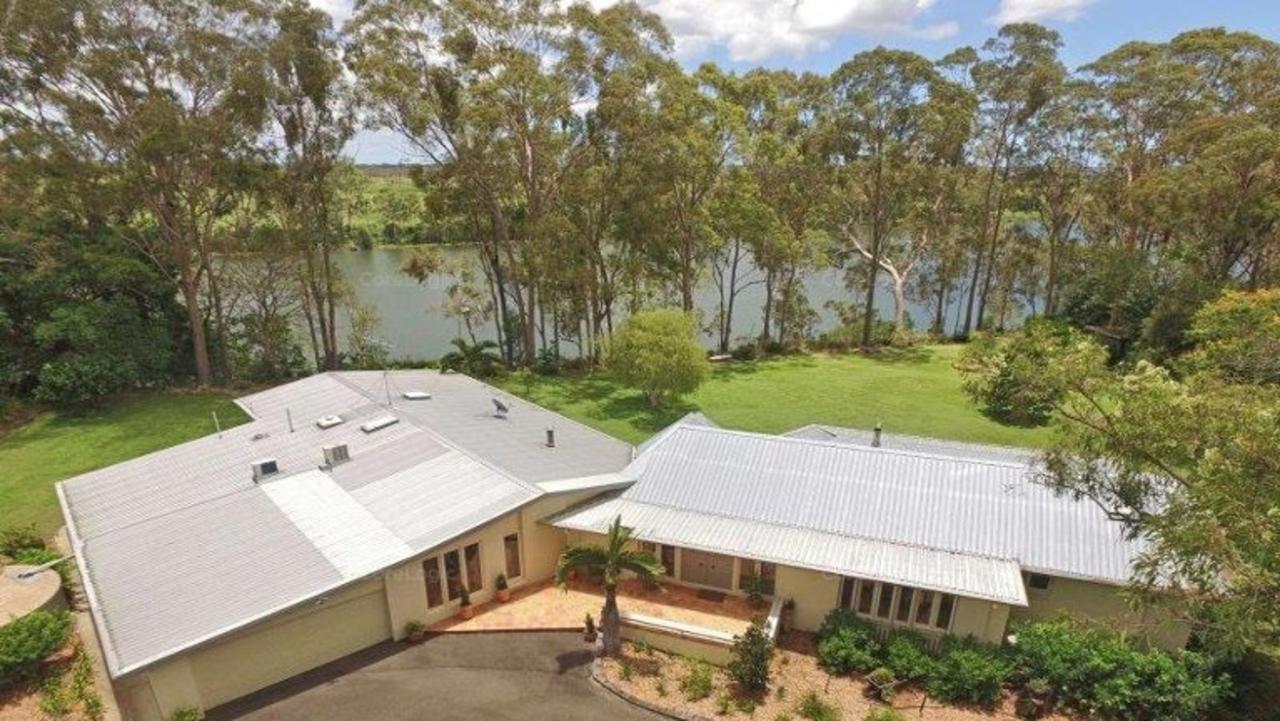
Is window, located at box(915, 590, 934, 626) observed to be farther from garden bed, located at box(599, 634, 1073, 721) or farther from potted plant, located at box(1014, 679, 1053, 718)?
potted plant, located at box(1014, 679, 1053, 718)

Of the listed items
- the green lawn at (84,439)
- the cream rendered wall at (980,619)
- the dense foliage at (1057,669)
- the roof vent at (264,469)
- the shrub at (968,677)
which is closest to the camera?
the dense foliage at (1057,669)

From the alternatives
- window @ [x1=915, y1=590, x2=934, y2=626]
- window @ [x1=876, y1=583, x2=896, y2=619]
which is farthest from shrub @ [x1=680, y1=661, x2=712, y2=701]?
window @ [x1=915, y1=590, x2=934, y2=626]

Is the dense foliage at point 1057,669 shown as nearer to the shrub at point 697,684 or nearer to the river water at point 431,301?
the shrub at point 697,684

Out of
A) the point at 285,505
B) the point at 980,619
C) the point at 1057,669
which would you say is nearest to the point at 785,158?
the point at 980,619

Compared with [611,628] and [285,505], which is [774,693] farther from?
[285,505]

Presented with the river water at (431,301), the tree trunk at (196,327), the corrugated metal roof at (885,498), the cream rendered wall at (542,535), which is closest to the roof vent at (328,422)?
the cream rendered wall at (542,535)

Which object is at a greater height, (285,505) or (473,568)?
(285,505)

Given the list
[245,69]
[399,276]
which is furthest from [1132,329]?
[399,276]

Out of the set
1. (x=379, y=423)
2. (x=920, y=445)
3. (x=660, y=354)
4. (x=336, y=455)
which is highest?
(x=660, y=354)
